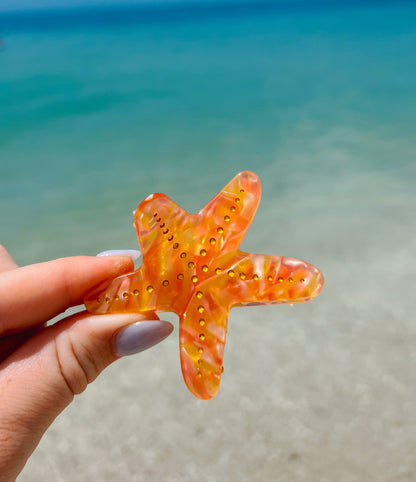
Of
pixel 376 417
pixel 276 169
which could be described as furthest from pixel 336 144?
pixel 376 417

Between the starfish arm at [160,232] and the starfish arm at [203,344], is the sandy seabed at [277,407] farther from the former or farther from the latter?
the starfish arm at [160,232]

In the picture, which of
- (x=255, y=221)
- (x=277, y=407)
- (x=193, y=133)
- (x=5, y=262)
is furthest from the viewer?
(x=193, y=133)

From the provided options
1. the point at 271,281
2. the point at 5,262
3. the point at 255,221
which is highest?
the point at 255,221

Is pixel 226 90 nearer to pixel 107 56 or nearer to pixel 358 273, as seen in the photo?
pixel 107 56

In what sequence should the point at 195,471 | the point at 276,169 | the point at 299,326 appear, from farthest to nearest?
the point at 276,169 < the point at 299,326 < the point at 195,471

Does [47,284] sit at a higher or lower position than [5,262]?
lower

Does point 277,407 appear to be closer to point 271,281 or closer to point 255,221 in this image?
point 271,281

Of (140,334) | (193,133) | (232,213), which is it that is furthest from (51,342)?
(193,133)

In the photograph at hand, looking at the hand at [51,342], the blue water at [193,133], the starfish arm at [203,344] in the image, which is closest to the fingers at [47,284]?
the hand at [51,342]

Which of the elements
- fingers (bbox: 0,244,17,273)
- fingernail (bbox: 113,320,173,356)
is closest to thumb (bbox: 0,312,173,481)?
fingernail (bbox: 113,320,173,356)
